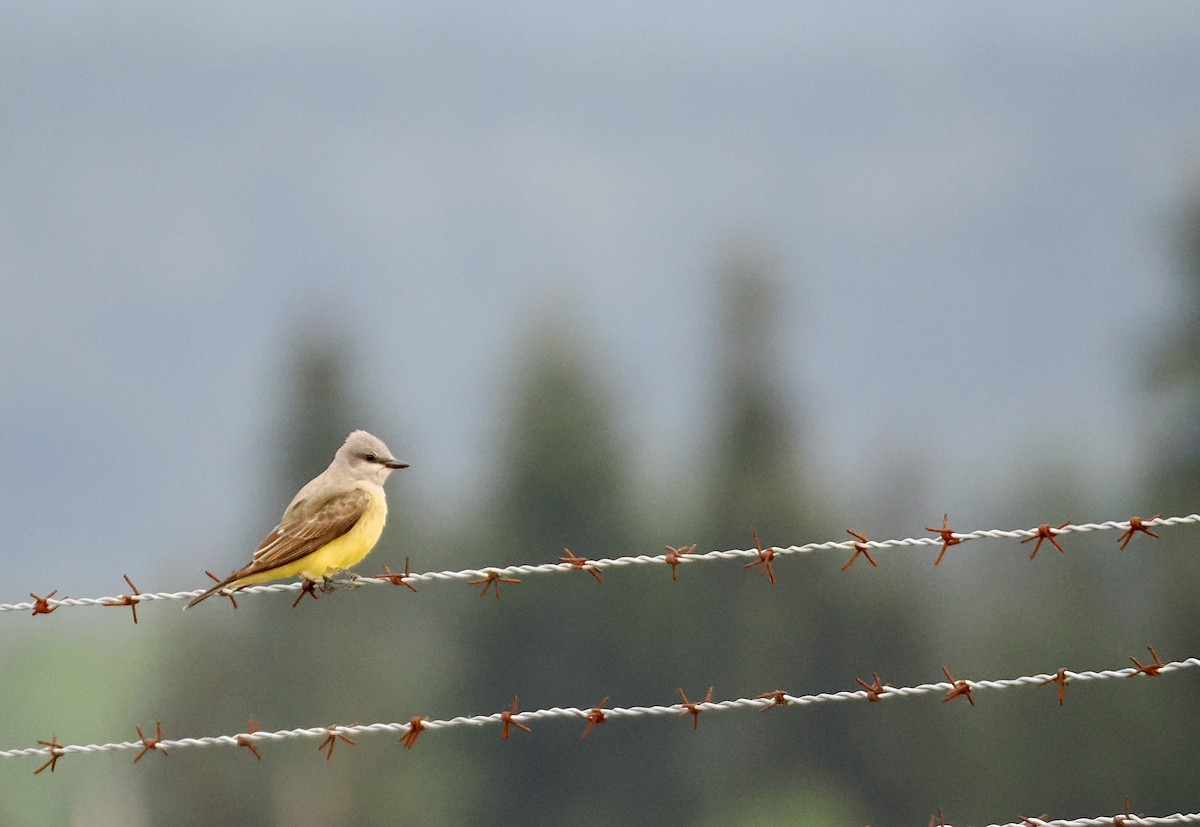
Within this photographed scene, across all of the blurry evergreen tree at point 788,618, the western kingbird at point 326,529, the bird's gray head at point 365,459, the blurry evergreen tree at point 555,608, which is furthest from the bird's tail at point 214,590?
the blurry evergreen tree at point 555,608

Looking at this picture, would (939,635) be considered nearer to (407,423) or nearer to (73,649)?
(407,423)

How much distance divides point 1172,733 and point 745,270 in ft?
131

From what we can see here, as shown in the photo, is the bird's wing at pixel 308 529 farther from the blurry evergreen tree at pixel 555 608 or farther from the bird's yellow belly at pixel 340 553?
the blurry evergreen tree at pixel 555 608

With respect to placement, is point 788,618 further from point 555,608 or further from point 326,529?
point 326,529

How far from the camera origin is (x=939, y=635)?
8694cm

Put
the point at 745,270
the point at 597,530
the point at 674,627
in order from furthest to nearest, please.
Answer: the point at 745,270 → the point at 597,530 → the point at 674,627

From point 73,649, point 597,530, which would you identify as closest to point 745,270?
point 597,530

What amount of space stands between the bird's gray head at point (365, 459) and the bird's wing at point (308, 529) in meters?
0.35

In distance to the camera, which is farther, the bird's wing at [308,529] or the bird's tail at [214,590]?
the bird's wing at [308,529]

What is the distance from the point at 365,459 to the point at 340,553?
2.48ft

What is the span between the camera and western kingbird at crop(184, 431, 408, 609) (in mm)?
8578

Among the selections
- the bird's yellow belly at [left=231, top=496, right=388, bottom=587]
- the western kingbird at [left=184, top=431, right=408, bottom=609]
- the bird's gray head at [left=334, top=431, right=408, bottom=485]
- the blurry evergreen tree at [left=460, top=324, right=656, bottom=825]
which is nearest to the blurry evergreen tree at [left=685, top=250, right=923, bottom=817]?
the blurry evergreen tree at [left=460, top=324, right=656, bottom=825]

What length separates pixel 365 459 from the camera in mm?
9531

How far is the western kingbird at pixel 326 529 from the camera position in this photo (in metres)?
8.58
